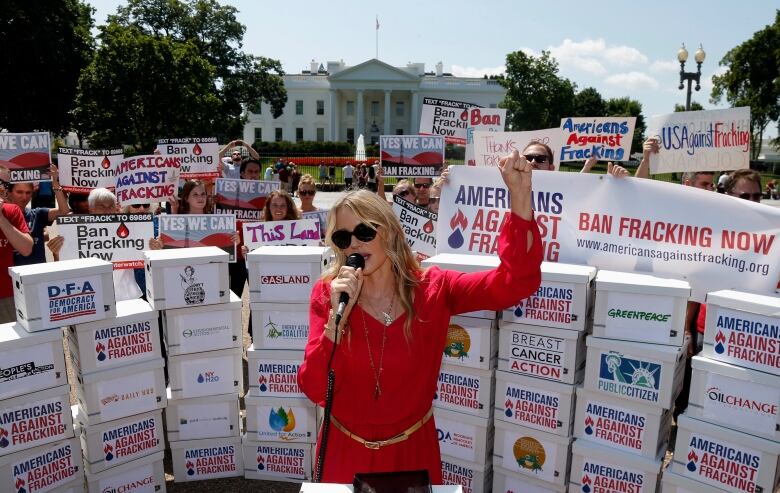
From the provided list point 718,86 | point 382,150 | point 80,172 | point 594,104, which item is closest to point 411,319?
point 382,150

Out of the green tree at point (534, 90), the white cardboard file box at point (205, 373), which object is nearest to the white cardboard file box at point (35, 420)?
the white cardboard file box at point (205, 373)

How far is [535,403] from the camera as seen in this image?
4.29m

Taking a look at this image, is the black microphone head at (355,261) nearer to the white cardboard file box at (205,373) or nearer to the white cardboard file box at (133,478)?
the white cardboard file box at (205,373)

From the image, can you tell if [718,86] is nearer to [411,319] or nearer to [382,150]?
[382,150]

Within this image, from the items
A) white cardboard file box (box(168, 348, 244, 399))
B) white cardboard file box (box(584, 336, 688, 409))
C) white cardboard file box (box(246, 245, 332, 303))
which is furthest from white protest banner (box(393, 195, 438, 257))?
white cardboard file box (box(584, 336, 688, 409))

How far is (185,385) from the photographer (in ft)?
16.5

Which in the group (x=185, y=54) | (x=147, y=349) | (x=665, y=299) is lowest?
(x=147, y=349)

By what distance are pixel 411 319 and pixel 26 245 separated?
165 inches

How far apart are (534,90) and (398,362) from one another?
2636 inches

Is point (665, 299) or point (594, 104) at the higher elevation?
point (594, 104)

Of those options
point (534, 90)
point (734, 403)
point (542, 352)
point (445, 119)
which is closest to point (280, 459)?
point (542, 352)

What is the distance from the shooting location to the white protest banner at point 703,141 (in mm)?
6059

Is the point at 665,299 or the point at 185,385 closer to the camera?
the point at 665,299

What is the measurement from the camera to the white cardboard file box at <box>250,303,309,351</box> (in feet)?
16.4
